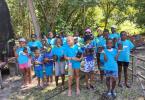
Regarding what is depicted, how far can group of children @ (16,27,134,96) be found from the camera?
884 cm

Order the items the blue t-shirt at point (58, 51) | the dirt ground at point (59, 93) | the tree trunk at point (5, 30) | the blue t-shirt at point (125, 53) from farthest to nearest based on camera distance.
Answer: the tree trunk at point (5, 30) → the blue t-shirt at point (58, 51) → the blue t-shirt at point (125, 53) → the dirt ground at point (59, 93)

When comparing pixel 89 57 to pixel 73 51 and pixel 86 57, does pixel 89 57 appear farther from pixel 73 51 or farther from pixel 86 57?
pixel 73 51

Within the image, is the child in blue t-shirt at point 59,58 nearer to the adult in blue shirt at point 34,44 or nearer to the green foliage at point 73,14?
the adult in blue shirt at point 34,44

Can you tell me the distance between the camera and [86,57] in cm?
951

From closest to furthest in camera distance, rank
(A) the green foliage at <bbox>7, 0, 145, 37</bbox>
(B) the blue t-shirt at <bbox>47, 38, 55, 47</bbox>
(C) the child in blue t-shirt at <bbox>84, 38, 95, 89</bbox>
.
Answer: (C) the child in blue t-shirt at <bbox>84, 38, 95, 89</bbox> < (B) the blue t-shirt at <bbox>47, 38, 55, 47</bbox> < (A) the green foliage at <bbox>7, 0, 145, 37</bbox>

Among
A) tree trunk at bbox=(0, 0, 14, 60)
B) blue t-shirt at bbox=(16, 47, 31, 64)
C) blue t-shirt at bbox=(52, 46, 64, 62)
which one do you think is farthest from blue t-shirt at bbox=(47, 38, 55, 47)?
tree trunk at bbox=(0, 0, 14, 60)

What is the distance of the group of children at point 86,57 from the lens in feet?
29.0

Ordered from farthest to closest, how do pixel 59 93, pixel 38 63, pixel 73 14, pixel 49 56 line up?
pixel 73 14, pixel 38 63, pixel 49 56, pixel 59 93

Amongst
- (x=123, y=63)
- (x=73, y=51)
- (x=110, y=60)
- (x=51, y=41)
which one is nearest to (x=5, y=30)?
(x=51, y=41)

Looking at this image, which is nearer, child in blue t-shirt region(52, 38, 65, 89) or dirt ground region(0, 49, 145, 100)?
dirt ground region(0, 49, 145, 100)

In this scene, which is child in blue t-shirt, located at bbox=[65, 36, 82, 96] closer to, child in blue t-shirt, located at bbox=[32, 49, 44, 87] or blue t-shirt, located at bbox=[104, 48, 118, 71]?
blue t-shirt, located at bbox=[104, 48, 118, 71]

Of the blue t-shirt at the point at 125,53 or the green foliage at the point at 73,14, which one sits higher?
the green foliage at the point at 73,14

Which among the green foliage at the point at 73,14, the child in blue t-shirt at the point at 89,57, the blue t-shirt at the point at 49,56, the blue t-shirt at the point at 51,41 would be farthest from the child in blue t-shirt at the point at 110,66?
the green foliage at the point at 73,14

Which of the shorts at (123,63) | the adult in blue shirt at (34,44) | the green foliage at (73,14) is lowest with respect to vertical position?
the shorts at (123,63)
